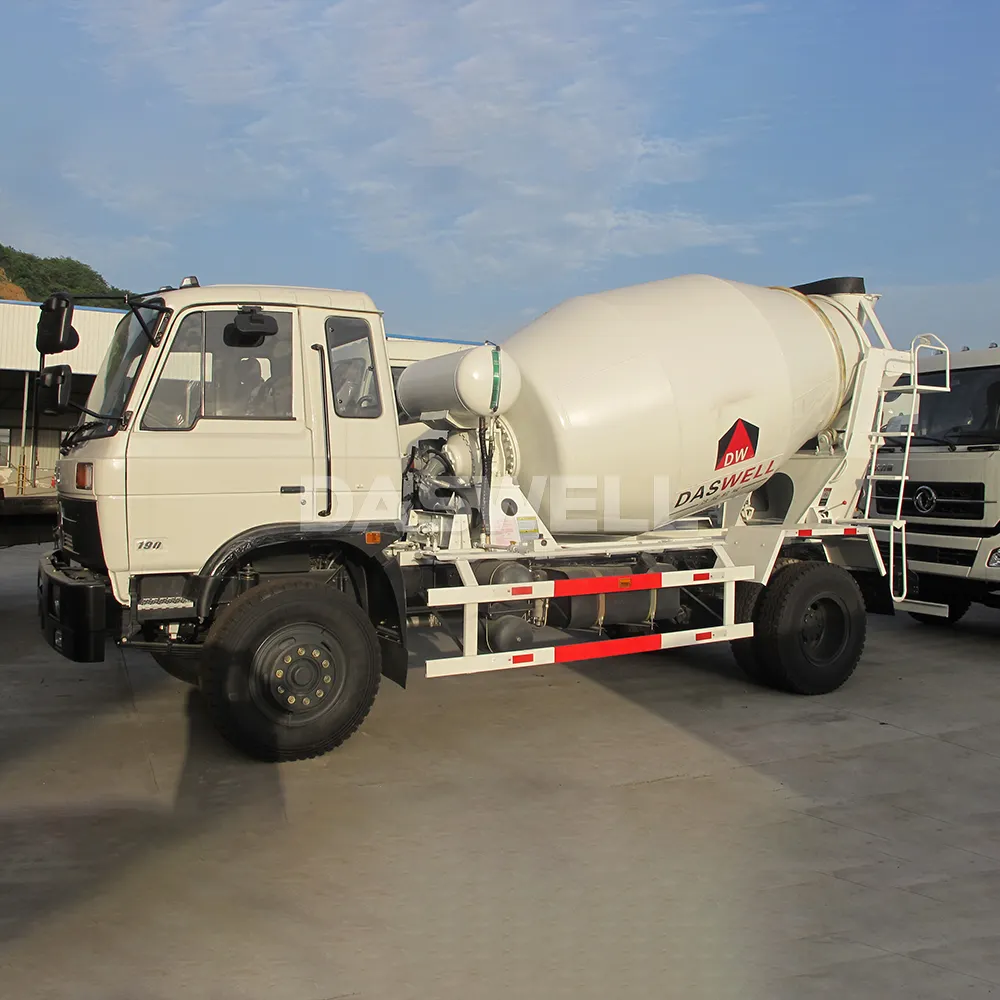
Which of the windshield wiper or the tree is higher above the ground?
the tree

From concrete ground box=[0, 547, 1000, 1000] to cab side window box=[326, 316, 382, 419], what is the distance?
2181mm

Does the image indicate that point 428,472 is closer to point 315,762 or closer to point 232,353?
point 232,353

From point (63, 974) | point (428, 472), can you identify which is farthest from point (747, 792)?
point (63, 974)

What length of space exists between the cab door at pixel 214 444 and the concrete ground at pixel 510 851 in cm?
146

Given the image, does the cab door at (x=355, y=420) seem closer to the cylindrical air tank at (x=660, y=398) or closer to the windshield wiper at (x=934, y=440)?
the cylindrical air tank at (x=660, y=398)

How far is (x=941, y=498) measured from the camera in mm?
9453

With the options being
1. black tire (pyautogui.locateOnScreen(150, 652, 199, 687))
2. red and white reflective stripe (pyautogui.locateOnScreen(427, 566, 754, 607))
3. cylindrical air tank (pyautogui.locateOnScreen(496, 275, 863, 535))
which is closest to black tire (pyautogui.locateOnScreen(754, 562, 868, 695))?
red and white reflective stripe (pyautogui.locateOnScreen(427, 566, 754, 607))

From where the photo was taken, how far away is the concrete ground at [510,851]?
337 centimetres

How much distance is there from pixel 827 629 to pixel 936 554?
8.76ft

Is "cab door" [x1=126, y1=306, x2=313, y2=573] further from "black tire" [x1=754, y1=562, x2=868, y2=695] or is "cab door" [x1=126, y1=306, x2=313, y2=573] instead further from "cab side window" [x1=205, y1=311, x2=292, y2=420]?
"black tire" [x1=754, y1=562, x2=868, y2=695]

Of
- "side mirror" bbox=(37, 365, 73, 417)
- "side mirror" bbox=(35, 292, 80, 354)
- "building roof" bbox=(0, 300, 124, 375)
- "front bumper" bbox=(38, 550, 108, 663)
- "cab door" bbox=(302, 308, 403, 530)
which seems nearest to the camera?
"side mirror" bbox=(35, 292, 80, 354)

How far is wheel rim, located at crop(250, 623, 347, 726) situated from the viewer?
525 cm

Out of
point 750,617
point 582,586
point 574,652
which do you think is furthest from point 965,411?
point 574,652

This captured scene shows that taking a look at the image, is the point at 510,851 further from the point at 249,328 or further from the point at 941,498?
the point at 941,498
